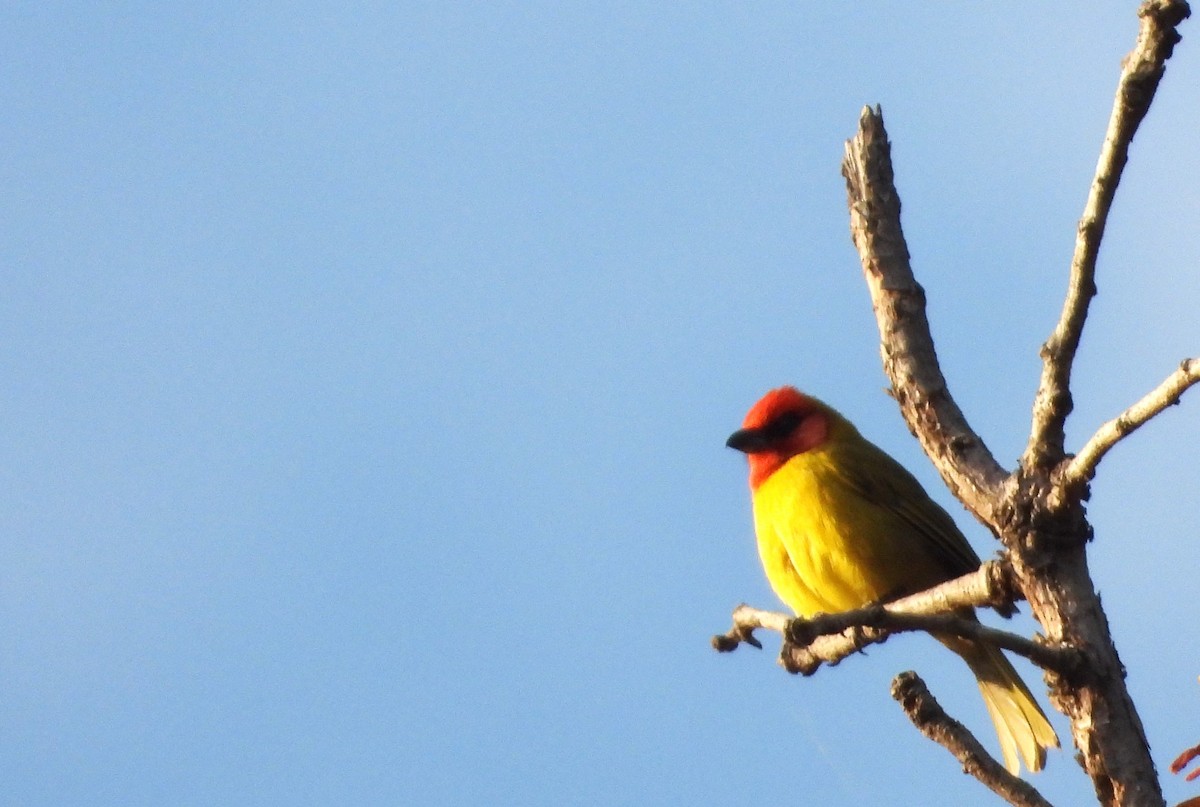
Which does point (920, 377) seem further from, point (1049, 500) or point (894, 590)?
point (894, 590)

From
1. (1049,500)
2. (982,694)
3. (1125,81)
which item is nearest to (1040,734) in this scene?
(982,694)

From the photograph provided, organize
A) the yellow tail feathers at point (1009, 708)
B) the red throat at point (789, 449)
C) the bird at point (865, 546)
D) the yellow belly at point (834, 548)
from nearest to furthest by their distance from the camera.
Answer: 1. the yellow tail feathers at point (1009, 708)
2. the bird at point (865, 546)
3. the yellow belly at point (834, 548)
4. the red throat at point (789, 449)

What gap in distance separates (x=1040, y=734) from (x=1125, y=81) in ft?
10.5

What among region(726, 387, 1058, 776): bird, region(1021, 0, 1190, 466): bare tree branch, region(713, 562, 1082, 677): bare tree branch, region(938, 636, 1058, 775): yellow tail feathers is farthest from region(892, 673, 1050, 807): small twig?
region(726, 387, 1058, 776): bird

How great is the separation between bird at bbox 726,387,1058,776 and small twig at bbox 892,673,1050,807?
1.75 metres

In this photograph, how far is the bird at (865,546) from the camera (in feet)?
19.8

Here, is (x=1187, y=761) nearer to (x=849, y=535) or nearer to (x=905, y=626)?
(x=905, y=626)

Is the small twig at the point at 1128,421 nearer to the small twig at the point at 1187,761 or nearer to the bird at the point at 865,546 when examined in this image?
the small twig at the point at 1187,761

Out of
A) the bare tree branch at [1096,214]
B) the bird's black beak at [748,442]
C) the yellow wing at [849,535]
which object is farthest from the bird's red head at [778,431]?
the bare tree branch at [1096,214]

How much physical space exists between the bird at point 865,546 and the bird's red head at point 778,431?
18 centimetres

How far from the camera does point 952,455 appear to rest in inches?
180

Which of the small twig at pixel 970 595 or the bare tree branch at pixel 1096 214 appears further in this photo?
the small twig at pixel 970 595

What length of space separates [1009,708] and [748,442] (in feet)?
6.72

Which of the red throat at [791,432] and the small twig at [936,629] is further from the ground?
the red throat at [791,432]
